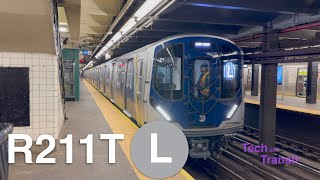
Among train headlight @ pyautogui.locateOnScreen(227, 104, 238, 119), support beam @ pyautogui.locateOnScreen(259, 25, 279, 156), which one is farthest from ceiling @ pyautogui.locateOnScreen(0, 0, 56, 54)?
support beam @ pyautogui.locateOnScreen(259, 25, 279, 156)

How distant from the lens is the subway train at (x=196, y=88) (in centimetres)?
579

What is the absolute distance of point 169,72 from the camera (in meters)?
5.86

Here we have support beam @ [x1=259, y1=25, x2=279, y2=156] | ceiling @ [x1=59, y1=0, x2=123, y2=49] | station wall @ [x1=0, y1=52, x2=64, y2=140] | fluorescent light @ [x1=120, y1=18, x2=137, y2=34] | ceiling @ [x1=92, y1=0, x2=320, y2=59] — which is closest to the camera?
station wall @ [x1=0, y1=52, x2=64, y2=140]

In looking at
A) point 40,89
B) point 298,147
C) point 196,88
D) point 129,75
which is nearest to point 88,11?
point 129,75

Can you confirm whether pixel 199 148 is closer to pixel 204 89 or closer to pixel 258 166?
pixel 204 89

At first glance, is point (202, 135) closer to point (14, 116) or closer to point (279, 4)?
point (279, 4)

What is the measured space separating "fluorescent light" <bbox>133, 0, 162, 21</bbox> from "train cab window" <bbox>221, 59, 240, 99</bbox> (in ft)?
6.39

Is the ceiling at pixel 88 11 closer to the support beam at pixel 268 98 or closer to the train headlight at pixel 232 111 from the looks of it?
the train headlight at pixel 232 111

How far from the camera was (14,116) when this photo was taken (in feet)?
14.8

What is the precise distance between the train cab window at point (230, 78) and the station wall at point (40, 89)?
328 cm

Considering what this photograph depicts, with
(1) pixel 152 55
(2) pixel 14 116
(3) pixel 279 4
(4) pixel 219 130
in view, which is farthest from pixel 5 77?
(3) pixel 279 4

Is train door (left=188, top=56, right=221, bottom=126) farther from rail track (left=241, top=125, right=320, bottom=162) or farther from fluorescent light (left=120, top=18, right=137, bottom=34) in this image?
rail track (left=241, top=125, right=320, bottom=162)

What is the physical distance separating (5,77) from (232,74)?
165 inches

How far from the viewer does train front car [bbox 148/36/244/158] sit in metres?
5.80
